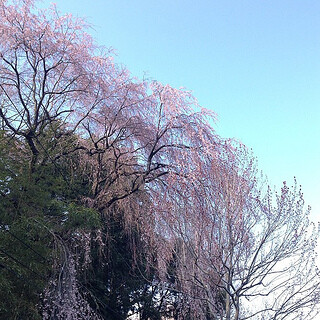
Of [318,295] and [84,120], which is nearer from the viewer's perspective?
[318,295]

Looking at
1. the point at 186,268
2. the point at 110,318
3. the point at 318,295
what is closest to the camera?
the point at 318,295

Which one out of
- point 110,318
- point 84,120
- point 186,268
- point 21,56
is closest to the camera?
point 186,268

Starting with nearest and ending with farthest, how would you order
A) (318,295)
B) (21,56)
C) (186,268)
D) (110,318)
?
(318,295) → (186,268) → (21,56) → (110,318)

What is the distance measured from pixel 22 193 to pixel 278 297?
Result: 14.1 feet

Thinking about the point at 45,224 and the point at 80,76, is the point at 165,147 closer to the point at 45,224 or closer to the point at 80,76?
the point at 80,76

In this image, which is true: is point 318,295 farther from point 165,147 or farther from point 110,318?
point 110,318

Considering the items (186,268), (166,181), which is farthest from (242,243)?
(166,181)

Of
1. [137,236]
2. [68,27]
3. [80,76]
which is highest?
[68,27]

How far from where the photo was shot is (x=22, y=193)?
661cm

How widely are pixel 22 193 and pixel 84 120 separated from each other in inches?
87.3

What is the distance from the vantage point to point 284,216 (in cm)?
646

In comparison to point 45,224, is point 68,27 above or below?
above

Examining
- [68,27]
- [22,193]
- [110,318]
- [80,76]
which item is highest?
[68,27]

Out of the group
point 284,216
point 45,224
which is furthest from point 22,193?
point 284,216
